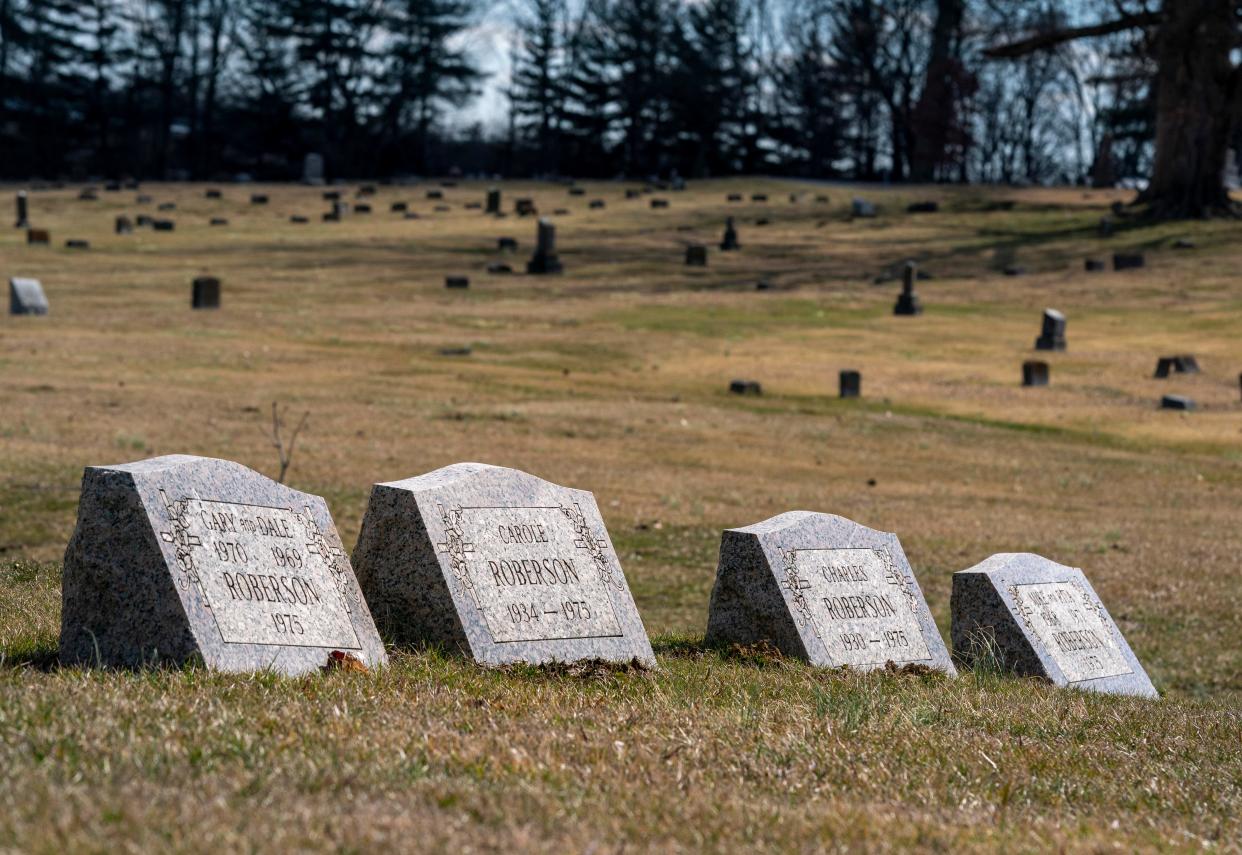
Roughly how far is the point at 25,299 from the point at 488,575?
93.3 ft

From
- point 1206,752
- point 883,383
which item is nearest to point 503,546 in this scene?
point 1206,752

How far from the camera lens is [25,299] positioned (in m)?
32.8

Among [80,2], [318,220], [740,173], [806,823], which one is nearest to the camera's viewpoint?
[806,823]

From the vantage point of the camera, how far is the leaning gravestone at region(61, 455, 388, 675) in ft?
20.0

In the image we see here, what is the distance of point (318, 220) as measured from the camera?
62469 millimetres

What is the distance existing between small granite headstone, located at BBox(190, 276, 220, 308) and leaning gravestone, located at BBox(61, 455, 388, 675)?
30.3 metres

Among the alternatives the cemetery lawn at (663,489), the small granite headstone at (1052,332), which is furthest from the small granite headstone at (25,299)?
the small granite headstone at (1052,332)

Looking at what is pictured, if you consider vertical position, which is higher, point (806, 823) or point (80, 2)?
point (80, 2)

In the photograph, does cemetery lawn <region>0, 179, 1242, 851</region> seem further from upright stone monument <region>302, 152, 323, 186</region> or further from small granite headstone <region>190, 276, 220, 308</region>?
upright stone monument <region>302, 152, 323, 186</region>

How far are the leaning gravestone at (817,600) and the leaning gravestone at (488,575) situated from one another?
0.85 metres

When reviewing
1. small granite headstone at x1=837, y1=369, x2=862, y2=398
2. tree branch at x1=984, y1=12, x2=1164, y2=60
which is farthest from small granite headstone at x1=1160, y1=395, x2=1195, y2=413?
tree branch at x1=984, y1=12, x2=1164, y2=60

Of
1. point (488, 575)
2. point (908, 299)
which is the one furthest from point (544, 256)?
point (488, 575)

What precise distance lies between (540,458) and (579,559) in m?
11.1

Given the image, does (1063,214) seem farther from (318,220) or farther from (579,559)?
(579,559)
